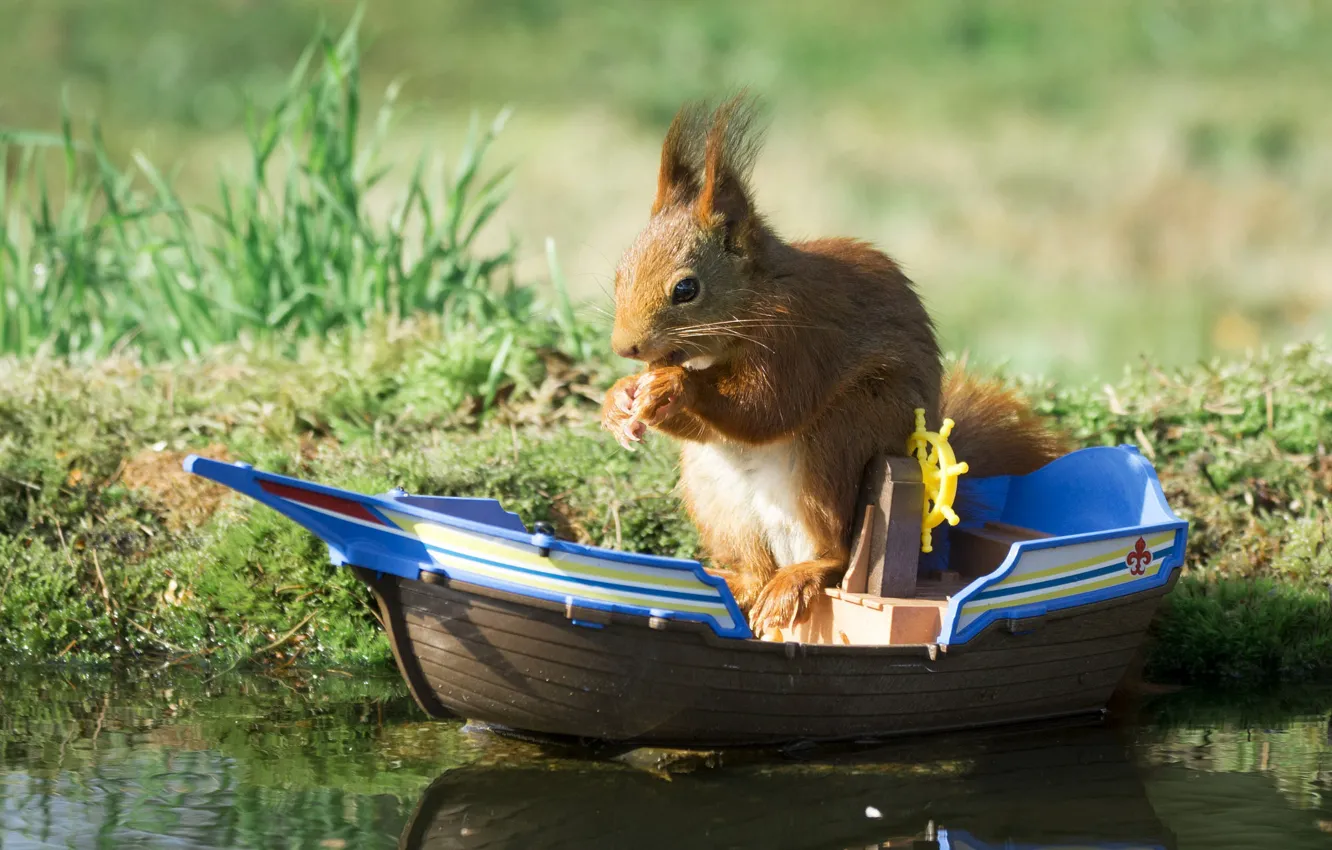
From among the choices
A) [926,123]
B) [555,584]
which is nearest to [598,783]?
[555,584]

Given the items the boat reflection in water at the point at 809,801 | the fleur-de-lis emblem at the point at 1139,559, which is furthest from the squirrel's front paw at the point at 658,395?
the fleur-de-lis emblem at the point at 1139,559

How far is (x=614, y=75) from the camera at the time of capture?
41.9 feet

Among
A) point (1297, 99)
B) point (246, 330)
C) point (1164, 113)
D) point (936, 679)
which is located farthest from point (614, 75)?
point (936, 679)

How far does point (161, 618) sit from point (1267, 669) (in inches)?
127

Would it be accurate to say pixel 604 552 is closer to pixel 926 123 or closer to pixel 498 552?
pixel 498 552

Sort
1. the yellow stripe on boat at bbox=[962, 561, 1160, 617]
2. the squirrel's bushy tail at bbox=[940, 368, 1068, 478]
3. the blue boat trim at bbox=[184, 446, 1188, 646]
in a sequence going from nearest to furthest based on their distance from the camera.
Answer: the blue boat trim at bbox=[184, 446, 1188, 646] < the yellow stripe on boat at bbox=[962, 561, 1160, 617] < the squirrel's bushy tail at bbox=[940, 368, 1068, 478]

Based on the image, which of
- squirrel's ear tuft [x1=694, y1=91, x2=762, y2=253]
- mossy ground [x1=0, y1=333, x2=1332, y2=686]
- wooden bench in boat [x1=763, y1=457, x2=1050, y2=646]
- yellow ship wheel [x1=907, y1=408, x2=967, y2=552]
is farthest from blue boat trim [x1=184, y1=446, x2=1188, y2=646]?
→ squirrel's ear tuft [x1=694, y1=91, x2=762, y2=253]

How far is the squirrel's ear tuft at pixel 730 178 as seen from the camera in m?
3.86

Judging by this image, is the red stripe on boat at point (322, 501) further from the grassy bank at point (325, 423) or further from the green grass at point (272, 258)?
the green grass at point (272, 258)

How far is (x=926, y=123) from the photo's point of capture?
38.0 feet

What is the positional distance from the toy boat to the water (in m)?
0.11

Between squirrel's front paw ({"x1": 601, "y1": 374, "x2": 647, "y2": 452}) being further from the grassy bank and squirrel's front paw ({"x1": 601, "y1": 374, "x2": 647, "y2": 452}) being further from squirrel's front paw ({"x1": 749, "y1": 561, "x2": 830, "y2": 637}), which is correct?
the grassy bank

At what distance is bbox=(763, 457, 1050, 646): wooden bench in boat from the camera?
392 cm

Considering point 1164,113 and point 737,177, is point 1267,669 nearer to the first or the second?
point 737,177
